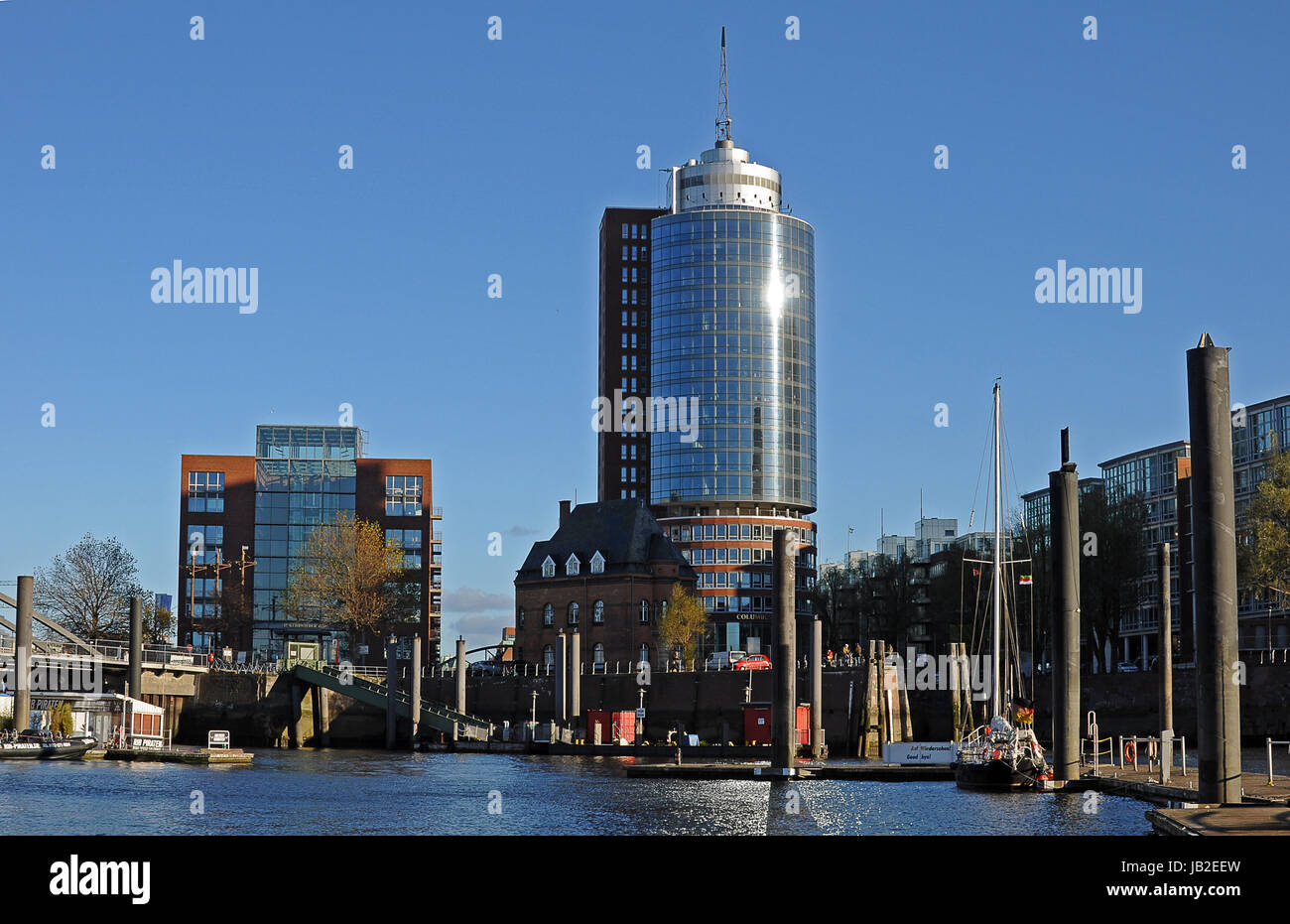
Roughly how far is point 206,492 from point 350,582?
34399mm

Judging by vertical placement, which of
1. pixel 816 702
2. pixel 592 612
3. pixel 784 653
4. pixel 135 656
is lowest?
pixel 816 702

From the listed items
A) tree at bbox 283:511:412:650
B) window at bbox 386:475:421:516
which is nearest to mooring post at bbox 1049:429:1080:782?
tree at bbox 283:511:412:650

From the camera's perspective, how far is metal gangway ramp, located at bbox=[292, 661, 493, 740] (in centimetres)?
10681

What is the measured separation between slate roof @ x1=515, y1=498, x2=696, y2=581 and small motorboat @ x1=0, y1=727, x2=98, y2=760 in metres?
74.1

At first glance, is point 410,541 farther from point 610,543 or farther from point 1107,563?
point 1107,563

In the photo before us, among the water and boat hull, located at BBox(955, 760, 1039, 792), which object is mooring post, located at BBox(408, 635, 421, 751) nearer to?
the water

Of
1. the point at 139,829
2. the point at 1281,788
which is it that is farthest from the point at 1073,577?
the point at 139,829

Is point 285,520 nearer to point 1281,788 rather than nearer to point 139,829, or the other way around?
point 139,829

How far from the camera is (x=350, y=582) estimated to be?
137000 millimetres

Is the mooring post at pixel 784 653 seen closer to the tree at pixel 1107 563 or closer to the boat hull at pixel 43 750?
the boat hull at pixel 43 750

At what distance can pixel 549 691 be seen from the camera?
12056cm

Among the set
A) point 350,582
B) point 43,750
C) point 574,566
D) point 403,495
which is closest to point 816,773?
point 43,750

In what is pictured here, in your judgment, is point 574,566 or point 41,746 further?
point 574,566
